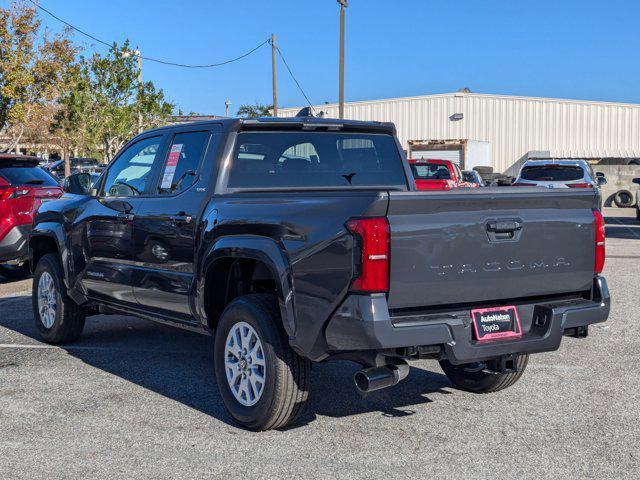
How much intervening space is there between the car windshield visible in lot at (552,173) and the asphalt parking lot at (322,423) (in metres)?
12.6

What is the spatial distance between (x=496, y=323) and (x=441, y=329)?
1.37 feet

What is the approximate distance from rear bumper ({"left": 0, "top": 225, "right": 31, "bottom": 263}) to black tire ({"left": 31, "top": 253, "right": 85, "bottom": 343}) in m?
3.72

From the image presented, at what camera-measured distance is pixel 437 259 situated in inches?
166

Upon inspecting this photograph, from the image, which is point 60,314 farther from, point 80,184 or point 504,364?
point 504,364

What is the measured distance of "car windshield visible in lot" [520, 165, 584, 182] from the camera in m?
19.2

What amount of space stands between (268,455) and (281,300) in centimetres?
85

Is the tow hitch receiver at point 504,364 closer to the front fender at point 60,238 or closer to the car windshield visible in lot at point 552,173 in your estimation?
the front fender at point 60,238

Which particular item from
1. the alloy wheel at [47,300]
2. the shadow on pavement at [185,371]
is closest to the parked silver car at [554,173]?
the shadow on pavement at [185,371]

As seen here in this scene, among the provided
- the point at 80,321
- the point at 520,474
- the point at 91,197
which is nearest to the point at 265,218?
→ the point at 520,474

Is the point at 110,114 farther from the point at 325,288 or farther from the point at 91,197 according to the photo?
the point at 325,288

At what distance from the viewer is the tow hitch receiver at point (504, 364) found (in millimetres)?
4734

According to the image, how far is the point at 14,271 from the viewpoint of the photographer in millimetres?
12586

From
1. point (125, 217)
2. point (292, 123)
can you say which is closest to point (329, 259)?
point (292, 123)

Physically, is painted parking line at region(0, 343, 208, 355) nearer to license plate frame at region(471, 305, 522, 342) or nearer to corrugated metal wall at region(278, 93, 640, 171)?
license plate frame at region(471, 305, 522, 342)
